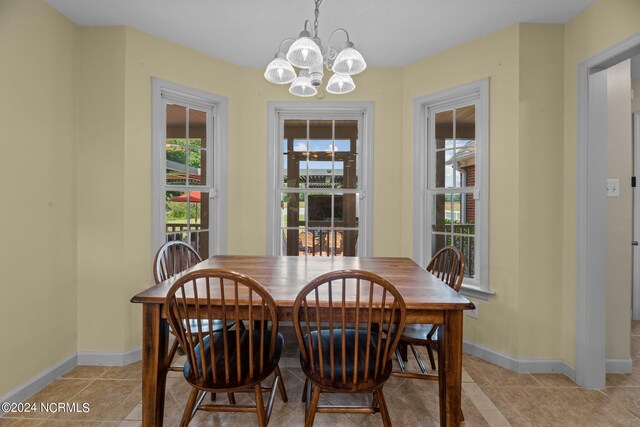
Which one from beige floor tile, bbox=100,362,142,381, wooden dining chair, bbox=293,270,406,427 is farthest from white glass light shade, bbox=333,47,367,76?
beige floor tile, bbox=100,362,142,381

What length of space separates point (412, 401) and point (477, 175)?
1.82 metres

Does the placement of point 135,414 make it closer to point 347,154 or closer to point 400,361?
point 400,361

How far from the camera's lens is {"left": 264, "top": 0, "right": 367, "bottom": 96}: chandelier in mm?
1589

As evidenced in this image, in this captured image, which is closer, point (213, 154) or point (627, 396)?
point (627, 396)

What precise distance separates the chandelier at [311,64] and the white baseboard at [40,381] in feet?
8.19

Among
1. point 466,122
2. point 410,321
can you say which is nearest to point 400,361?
point 410,321

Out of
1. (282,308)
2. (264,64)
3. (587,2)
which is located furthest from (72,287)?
(587,2)

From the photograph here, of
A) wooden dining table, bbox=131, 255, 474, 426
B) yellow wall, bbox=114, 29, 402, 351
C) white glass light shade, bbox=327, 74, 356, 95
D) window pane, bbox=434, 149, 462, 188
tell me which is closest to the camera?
wooden dining table, bbox=131, 255, 474, 426

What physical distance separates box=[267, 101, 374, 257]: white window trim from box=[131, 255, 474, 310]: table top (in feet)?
2.17

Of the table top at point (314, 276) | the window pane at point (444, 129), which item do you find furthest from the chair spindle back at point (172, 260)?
the window pane at point (444, 129)

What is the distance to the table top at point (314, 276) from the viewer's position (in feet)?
4.59

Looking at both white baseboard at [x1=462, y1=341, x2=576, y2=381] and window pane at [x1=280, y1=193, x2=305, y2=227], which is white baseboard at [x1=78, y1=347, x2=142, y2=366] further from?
white baseboard at [x1=462, y1=341, x2=576, y2=381]

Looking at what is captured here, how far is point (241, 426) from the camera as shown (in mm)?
Result: 1709

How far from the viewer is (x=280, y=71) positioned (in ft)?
6.04
